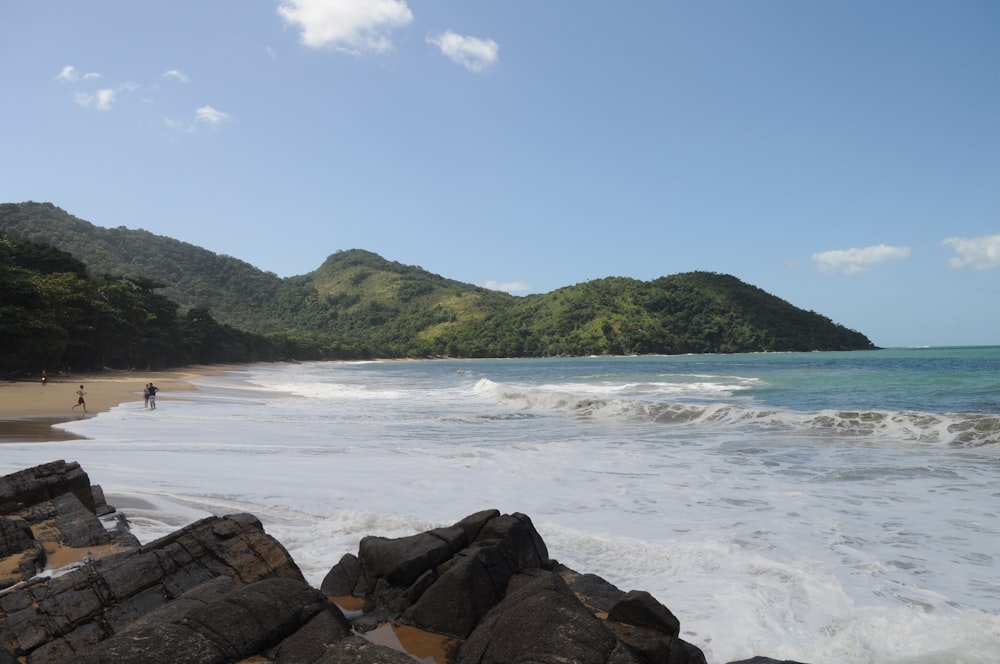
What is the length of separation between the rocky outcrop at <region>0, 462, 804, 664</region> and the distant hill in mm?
124351

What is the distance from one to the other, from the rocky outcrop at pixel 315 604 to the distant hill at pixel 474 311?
124351 mm

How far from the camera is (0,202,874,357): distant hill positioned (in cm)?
13238

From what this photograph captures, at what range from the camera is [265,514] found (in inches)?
337

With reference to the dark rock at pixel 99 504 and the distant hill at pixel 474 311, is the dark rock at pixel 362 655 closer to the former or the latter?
the dark rock at pixel 99 504

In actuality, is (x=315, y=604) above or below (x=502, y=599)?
above

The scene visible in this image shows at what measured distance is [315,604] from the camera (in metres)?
4.55

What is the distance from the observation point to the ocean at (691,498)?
583 cm

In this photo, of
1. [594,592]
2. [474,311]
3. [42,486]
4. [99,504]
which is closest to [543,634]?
[594,592]

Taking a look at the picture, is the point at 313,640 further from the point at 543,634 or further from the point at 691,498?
the point at 691,498

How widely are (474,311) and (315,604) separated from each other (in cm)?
17335

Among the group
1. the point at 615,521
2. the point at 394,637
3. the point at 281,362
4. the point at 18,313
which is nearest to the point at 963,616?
the point at 615,521

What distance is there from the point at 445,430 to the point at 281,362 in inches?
3991

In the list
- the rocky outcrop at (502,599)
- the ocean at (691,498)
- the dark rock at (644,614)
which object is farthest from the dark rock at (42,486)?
the dark rock at (644,614)

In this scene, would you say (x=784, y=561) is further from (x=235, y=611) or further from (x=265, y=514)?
(x=265, y=514)
